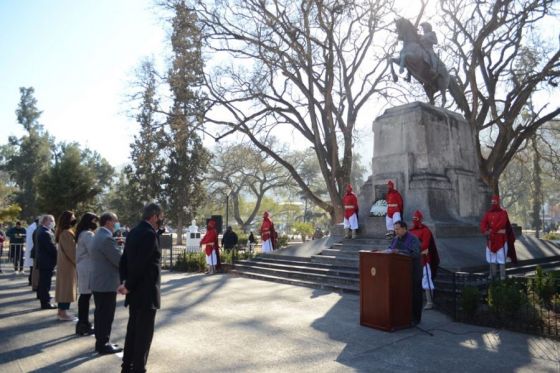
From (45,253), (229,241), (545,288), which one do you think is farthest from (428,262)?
(229,241)

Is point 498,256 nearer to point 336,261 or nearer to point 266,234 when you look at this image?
point 336,261

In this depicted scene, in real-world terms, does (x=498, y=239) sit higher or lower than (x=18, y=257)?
higher

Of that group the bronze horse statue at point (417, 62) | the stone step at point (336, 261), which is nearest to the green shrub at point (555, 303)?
the stone step at point (336, 261)

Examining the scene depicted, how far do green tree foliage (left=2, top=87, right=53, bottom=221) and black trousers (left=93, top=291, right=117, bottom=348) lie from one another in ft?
139

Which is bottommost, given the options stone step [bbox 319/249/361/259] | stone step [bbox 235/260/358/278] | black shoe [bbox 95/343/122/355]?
black shoe [bbox 95/343/122/355]

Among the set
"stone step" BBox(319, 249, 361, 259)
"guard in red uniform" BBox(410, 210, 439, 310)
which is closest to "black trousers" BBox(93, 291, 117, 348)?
"guard in red uniform" BBox(410, 210, 439, 310)

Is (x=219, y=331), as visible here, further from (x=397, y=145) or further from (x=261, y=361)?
(x=397, y=145)

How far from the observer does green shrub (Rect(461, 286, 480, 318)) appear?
7199mm

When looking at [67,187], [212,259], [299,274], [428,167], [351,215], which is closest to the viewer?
[299,274]

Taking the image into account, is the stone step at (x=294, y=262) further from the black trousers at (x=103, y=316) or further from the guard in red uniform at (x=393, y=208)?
the black trousers at (x=103, y=316)

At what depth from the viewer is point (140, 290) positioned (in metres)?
4.55

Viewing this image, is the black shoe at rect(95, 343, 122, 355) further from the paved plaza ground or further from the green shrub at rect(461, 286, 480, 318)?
the green shrub at rect(461, 286, 480, 318)

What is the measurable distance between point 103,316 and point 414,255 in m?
4.82

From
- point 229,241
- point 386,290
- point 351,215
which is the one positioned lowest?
point 386,290
